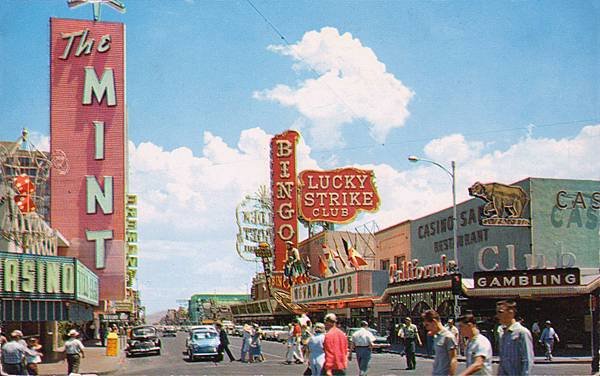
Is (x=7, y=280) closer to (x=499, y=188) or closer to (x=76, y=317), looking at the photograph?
(x=76, y=317)

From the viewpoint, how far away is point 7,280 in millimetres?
30906

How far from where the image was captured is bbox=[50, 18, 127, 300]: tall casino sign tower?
5253cm

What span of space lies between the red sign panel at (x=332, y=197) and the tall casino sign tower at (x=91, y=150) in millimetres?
30130

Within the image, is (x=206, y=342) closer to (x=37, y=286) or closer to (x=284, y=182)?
(x=37, y=286)

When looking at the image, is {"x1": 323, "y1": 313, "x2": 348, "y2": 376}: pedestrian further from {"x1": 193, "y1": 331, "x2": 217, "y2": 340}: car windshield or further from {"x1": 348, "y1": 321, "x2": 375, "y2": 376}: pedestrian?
{"x1": 193, "y1": 331, "x2": 217, "y2": 340}: car windshield

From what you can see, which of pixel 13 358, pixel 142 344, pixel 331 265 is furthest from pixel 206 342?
pixel 331 265

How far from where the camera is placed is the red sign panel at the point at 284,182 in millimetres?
80938

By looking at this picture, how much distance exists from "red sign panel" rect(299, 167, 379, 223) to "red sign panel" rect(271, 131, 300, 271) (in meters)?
1.01

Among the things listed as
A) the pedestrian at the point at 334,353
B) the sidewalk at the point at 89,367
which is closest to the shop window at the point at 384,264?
the sidewalk at the point at 89,367

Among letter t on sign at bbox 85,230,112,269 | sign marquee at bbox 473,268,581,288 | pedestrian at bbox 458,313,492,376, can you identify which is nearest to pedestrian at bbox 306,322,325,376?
pedestrian at bbox 458,313,492,376

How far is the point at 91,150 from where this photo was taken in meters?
52.9

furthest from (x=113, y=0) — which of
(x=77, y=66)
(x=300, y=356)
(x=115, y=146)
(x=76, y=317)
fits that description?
(x=300, y=356)

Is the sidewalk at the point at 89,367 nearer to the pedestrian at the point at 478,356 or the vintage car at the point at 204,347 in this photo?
the vintage car at the point at 204,347

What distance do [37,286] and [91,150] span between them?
21.5 meters
